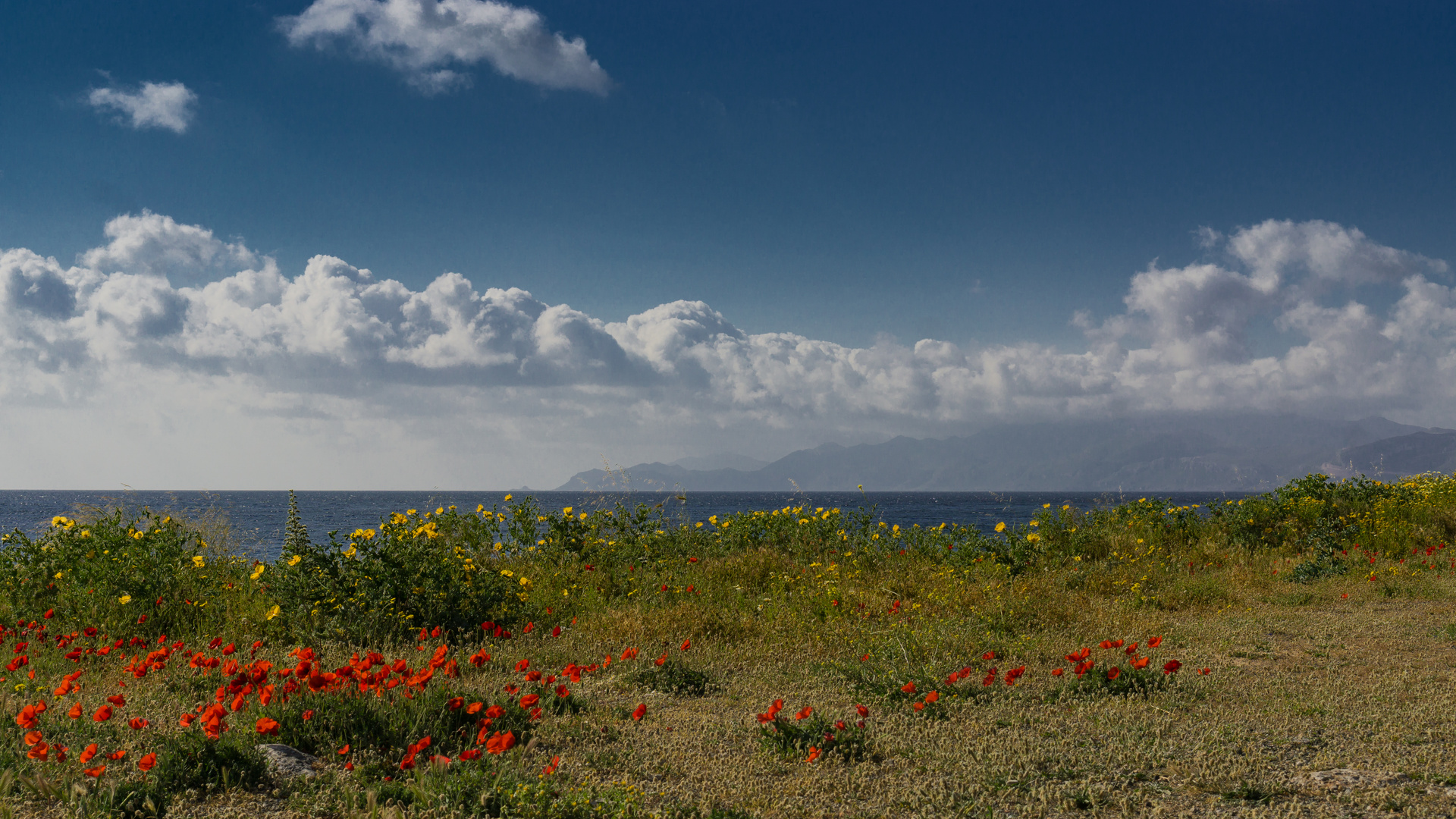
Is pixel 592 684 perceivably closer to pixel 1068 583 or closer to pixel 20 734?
pixel 20 734

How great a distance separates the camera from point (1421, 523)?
1207cm

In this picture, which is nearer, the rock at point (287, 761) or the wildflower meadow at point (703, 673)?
the wildflower meadow at point (703, 673)

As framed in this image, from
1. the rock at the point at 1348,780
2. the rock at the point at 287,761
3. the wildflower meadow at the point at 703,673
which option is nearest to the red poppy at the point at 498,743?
the wildflower meadow at the point at 703,673

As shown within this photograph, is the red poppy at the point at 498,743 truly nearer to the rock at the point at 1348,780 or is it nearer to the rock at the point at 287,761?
the rock at the point at 287,761

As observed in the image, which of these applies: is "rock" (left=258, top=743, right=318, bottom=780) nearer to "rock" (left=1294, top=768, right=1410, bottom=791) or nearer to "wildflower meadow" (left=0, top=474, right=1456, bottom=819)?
"wildflower meadow" (left=0, top=474, right=1456, bottom=819)

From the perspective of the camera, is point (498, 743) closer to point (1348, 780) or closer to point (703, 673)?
point (703, 673)

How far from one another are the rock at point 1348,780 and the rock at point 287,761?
448 centimetres

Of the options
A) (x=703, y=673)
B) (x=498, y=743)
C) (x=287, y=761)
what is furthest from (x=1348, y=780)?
(x=287, y=761)

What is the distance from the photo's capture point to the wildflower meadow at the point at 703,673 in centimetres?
319

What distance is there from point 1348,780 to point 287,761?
483 cm

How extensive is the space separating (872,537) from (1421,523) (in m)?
9.26

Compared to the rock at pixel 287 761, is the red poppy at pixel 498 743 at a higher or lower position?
higher

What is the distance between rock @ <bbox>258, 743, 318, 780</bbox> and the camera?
333 cm

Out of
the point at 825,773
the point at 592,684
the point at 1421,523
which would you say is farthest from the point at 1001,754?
the point at 1421,523
